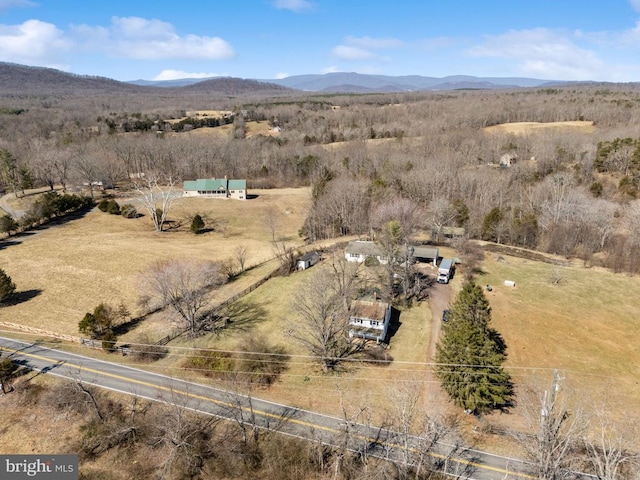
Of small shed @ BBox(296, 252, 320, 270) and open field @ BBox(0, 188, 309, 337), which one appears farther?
small shed @ BBox(296, 252, 320, 270)

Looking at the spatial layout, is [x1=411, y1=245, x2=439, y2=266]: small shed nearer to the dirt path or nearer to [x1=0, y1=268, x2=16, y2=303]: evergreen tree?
the dirt path

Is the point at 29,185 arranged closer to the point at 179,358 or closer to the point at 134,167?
the point at 134,167

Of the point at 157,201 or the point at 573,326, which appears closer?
the point at 573,326

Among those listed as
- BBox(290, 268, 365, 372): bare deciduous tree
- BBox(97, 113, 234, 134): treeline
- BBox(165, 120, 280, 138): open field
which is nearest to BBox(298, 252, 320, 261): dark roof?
BBox(290, 268, 365, 372): bare deciduous tree

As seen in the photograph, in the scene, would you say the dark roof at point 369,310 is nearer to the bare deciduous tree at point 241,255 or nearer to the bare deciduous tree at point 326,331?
the bare deciduous tree at point 326,331

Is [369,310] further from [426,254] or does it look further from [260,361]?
[426,254]

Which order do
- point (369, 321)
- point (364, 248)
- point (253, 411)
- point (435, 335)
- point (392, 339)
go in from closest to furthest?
1. point (253, 411)
2. point (369, 321)
3. point (392, 339)
4. point (435, 335)
5. point (364, 248)

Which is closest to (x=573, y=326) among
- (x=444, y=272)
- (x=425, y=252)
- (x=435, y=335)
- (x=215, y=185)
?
(x=435, y=335)

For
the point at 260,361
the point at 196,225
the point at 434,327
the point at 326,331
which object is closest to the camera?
the point at 326,331

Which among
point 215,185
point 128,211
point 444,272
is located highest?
point 215,185
